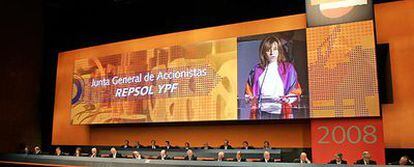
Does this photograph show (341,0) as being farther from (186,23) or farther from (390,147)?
(186,23)

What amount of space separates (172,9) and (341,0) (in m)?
4.95

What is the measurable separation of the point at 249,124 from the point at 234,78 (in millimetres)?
1342

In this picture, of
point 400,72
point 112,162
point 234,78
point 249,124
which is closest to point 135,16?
point 234,78

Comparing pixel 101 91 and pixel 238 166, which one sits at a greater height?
pixel 101 91

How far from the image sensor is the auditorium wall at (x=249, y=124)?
8180 millimetres

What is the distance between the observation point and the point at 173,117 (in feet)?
32.6

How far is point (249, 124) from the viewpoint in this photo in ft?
31.9

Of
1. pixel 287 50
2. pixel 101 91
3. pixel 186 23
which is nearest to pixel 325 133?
pixel 287 50

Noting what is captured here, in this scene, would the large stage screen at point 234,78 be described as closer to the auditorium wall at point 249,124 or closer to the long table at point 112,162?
the auditorium wall at point 249,124

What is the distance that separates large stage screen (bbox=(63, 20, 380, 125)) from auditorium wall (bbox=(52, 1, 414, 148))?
2.16ft

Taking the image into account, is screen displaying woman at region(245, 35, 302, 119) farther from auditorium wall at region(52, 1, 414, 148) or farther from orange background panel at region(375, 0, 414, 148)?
orange background panel at region(375, 0, 414, 148)

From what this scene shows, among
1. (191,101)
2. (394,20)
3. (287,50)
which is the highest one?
(394,20)

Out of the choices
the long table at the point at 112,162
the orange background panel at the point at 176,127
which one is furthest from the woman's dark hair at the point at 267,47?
the long table at the point at 112,162

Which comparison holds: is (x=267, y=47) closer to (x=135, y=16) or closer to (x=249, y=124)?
(x=249, y=124)
